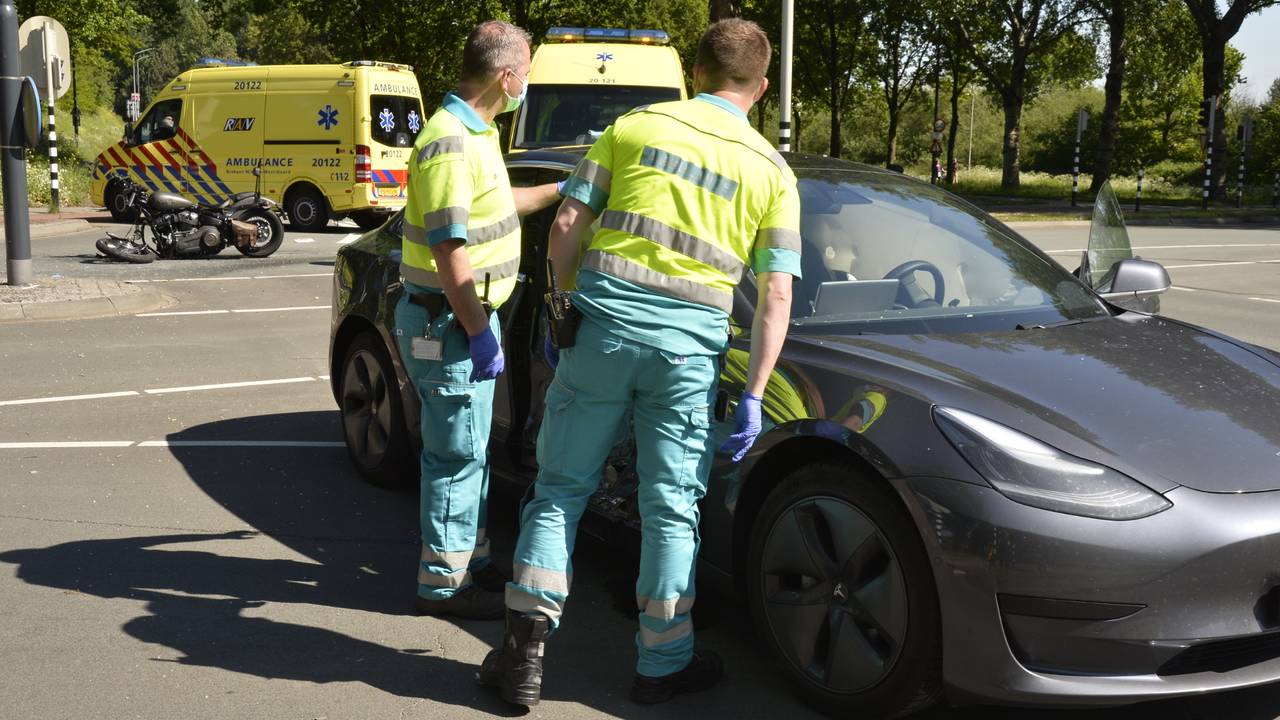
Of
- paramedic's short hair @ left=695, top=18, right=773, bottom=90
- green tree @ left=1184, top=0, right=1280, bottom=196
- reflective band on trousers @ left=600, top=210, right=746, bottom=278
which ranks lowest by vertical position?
reflective band on trousers @ left=600, top=210, right=746, bottom=278

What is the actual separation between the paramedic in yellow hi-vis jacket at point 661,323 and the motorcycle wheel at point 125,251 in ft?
43.3

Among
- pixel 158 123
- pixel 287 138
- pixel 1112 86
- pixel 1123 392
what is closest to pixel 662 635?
pixel 1123 392

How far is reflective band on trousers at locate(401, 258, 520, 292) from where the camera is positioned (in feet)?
13.0

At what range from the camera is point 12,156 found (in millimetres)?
11188

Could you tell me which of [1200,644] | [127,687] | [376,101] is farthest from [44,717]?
[376,101]

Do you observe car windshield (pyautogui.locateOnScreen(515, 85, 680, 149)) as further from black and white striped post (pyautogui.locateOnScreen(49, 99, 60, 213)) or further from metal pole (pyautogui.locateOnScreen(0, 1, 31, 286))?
black and white striped post (pyautogui.locateOnScreen(49, 99, 60, 213))

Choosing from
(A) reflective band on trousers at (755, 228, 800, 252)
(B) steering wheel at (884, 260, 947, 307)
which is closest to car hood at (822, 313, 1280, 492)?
(B) steering wheel at (884, 260, 947, 307)

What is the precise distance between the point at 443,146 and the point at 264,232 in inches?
538

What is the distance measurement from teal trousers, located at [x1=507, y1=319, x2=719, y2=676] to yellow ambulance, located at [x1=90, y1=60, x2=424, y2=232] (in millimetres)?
17976

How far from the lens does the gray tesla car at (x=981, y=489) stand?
2.90 metres

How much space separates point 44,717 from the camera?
335 centimetres

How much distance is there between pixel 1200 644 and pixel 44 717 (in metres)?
2.86

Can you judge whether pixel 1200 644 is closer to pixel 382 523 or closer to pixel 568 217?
pixel 568 217

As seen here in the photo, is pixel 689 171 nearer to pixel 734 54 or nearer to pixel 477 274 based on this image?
pixel 734 54
